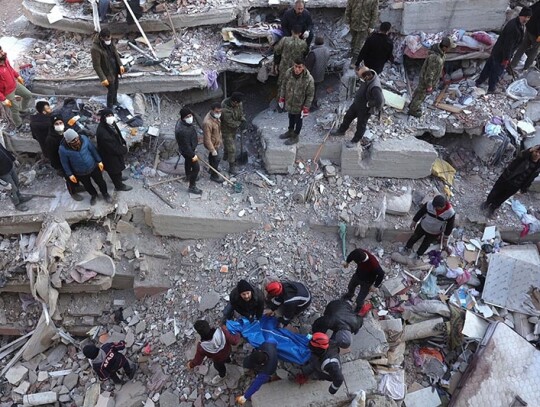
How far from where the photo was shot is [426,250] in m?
7.42

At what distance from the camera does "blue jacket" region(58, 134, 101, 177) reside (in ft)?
20.6

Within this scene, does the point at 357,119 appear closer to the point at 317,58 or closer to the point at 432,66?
the point at 317,58

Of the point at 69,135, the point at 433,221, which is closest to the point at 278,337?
the point at 433,221

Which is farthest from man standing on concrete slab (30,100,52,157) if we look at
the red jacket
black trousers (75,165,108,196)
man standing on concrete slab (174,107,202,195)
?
man standing on concrete slab (174,107,202,195)

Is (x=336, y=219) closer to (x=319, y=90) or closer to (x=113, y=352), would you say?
(x=319, y=90)

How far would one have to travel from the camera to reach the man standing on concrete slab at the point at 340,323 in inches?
216

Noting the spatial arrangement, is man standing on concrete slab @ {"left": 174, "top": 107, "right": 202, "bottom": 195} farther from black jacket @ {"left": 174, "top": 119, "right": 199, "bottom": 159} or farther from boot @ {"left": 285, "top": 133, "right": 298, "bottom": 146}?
boot @ {"left": 285, "top": 133, "right": 298, "bottom": 146}

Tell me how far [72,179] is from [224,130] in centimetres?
263

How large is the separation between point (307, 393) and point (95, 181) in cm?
472

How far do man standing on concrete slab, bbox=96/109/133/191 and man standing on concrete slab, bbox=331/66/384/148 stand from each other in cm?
392

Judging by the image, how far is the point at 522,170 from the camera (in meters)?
6.98

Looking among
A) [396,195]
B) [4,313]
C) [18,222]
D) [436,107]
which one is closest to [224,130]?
[396,195]

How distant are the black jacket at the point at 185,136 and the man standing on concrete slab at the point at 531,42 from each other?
703cm

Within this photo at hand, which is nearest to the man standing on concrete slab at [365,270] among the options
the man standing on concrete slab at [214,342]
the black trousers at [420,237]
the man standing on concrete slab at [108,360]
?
the black trousers at [420,237]
